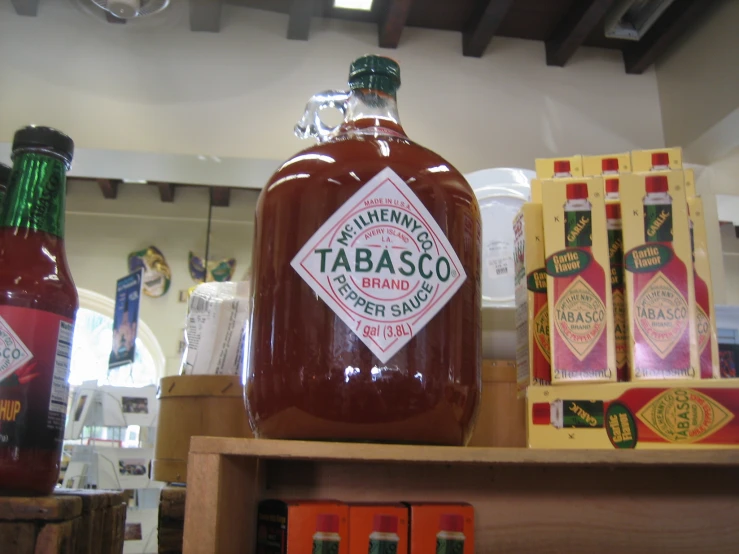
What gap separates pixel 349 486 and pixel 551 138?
2211 mm

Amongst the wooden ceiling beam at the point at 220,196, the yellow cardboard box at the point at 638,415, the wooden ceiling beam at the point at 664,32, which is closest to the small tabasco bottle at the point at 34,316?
the yellow cardboard box at the point at 638,415

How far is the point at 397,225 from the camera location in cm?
52

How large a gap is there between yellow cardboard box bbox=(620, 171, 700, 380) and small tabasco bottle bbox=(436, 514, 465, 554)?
0.23 metres

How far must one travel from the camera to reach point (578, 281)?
639 mm

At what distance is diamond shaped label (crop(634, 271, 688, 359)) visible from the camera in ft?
2.00

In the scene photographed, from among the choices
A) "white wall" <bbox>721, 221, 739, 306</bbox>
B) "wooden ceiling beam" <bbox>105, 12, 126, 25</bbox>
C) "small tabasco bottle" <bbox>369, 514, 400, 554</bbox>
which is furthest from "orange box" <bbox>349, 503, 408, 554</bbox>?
"white wall" <bbox>721, 221, 739, 306</bbox>

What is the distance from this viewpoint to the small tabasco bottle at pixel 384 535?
609 mm

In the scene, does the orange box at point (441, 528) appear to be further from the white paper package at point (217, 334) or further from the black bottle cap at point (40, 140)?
the black bottle cap at point (40, 140)

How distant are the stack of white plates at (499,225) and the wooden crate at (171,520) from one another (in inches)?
19.2

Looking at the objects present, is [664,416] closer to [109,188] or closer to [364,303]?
[364,303]

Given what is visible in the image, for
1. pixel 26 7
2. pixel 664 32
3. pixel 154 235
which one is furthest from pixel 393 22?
pixel 154 235

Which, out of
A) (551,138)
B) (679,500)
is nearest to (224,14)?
(551,138)

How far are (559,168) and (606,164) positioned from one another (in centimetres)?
6

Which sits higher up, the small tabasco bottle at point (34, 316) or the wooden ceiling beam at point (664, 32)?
the wooden ceiling beam at point (664, 32)
